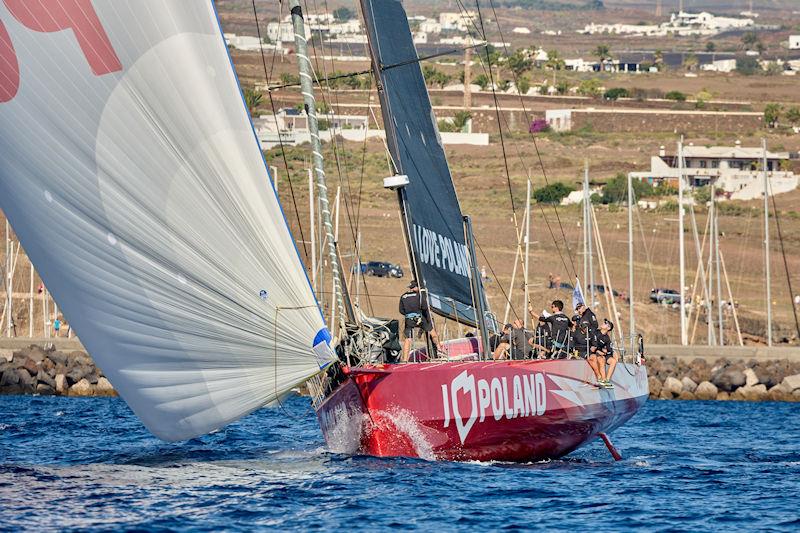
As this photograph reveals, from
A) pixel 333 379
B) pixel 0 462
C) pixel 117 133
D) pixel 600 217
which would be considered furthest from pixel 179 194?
pixel 600 217

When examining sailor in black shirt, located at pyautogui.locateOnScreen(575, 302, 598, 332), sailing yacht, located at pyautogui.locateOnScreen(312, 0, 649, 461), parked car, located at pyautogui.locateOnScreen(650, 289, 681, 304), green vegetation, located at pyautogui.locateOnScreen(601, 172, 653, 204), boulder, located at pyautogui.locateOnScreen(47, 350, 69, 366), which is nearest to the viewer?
sailing yacht, located at pyautogui.locateOnScreen(312, 0, 649, 461)

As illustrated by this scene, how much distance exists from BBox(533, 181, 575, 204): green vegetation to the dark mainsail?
159 ft

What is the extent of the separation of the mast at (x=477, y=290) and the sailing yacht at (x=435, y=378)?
0.06 feet

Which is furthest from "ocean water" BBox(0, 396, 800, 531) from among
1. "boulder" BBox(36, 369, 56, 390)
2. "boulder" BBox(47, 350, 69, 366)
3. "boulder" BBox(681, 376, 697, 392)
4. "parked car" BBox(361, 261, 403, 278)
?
"parked car" BBox(361, 261, 403, 278)

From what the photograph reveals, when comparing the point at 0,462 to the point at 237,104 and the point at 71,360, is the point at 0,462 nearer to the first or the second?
the point at 237,104

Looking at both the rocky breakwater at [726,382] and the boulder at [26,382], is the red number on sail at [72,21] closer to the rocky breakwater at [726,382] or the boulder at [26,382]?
the boulder at [26,382]

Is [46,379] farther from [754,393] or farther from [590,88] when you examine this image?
[590,88]

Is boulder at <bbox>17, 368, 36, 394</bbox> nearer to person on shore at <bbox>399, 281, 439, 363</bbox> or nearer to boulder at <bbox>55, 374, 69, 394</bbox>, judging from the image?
boulder at <bbox>55, 374, 69, 394</bbox>

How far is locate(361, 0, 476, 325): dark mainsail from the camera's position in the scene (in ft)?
56.7

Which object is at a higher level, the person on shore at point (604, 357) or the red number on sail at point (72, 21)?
the red number on sail at point (72, 21)

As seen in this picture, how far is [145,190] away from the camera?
14.3 metres

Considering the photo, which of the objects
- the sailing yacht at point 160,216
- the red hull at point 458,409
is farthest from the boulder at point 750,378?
the sailing yacht at point 160,216

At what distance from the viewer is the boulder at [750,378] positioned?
36.8 m

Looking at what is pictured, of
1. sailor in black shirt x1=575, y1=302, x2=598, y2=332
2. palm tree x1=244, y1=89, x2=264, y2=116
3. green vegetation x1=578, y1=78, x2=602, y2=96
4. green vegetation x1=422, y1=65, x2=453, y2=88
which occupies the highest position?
green vegetation x1=422, y1=65, x2=453, y2=88
